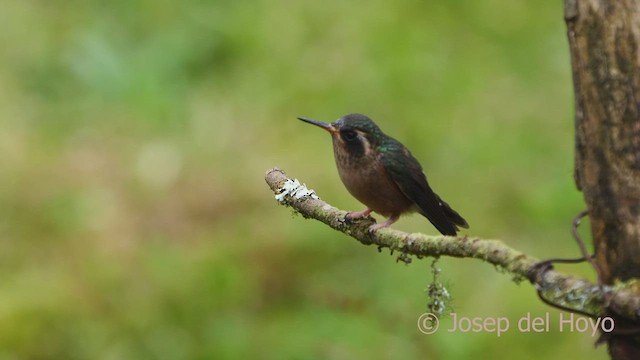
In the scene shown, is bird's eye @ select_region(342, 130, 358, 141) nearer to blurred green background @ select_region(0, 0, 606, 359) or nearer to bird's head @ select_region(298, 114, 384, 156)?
bird's head @ select_region(298, 114, 384, 156)

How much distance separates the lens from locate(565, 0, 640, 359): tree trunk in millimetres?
2748

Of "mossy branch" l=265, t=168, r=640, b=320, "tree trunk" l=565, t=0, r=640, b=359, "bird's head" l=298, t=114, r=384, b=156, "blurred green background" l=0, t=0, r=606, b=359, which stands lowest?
"mossy branch" l=265, t=168, r=640, b=320

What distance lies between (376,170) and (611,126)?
2.22m

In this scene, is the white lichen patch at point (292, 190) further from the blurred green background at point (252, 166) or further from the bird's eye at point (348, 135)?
the blurred green background at point (252, 166)

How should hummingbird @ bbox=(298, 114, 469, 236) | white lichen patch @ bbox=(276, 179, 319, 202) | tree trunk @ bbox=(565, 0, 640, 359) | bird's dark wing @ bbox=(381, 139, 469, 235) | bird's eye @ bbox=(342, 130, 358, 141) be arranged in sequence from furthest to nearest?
1. bird's eye @ bbox=(342, 130, 358, 141)
2. hummingbird @ bbox=(298, 114, 469, 236)
3. bird's dark wing @ bbox=(381, 139, 469, 235)
4. white lichen patch @ bbox=(276, 179, 319, 202)
5. tree trunk @ bbox=(565, 0, 640, 359)

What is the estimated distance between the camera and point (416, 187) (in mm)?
4852

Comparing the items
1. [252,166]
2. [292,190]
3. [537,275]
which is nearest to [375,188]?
[292,190]

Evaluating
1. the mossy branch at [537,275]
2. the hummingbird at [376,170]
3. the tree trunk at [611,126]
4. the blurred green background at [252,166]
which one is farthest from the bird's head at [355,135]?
the tree trunk at [611,126]

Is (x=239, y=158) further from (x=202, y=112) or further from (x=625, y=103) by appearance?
(x=625, y=103)

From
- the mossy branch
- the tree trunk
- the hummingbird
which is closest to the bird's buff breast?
the hummingbird

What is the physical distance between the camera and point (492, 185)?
9391 millimetres

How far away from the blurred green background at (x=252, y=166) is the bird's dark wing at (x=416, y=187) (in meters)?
1.12

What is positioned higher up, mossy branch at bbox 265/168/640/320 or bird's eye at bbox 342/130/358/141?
bird's eye at bbox 342/130/358/141

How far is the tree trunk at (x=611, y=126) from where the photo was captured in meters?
2.75
